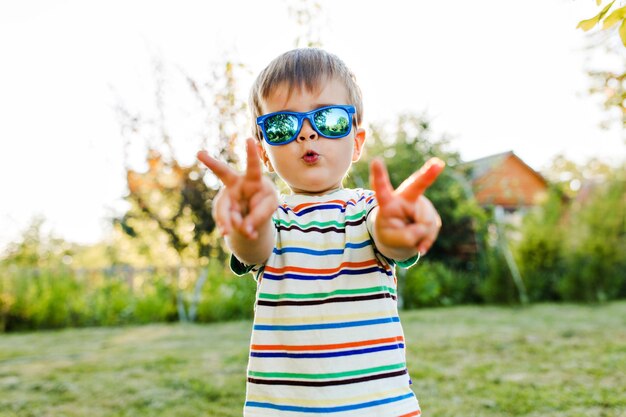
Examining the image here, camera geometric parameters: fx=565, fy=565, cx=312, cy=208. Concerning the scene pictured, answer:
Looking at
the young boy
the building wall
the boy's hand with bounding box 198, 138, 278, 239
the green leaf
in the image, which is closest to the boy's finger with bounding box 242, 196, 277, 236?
the boy's hand with bounding box 198, 138, 278, 239

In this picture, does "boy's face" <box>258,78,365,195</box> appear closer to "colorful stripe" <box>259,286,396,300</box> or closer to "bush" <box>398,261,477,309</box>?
"colorful stripe" <box>259,286,396,300</box>

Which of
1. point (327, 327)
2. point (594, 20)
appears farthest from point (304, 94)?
point (594, 20)

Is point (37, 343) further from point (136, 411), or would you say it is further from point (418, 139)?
point (418, 139)

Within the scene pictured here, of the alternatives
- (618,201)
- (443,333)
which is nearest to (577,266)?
(618,201)

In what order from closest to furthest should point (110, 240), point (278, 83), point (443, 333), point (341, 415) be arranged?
point (341, 415)
point (278, 83)
point (443, 333)
point (110, 240)

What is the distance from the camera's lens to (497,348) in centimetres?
581

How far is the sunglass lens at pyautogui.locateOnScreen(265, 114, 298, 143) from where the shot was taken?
1628 mm

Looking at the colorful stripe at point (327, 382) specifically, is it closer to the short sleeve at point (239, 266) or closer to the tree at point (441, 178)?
the short sleeve at point (239, 266)

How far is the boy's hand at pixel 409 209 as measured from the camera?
117cm

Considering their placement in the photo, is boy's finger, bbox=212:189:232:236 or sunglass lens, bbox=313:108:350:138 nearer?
boy's finger, bbox=212:189:232:236

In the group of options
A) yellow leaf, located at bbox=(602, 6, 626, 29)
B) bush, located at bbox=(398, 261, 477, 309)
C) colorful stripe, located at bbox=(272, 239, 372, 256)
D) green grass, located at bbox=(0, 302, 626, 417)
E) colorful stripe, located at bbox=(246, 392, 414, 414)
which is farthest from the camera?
bush, located at bbox=(398, 261, 477, 309)

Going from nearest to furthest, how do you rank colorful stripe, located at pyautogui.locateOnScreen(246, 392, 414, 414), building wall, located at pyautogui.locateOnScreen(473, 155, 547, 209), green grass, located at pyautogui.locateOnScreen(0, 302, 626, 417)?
1. colorful stripe, located at pyautogui.locateOnScreen(246, 392, 414, 414)
2. green grass, located at pyautogui.locateOnScreen(0, 302, 626, 417)
3. building wall, located at pyautogui.locateOnScreen(473, 155, 547, 209)

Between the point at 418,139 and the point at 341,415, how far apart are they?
9770 millimetres

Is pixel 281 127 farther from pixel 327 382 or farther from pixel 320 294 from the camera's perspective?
pixel 327 382
